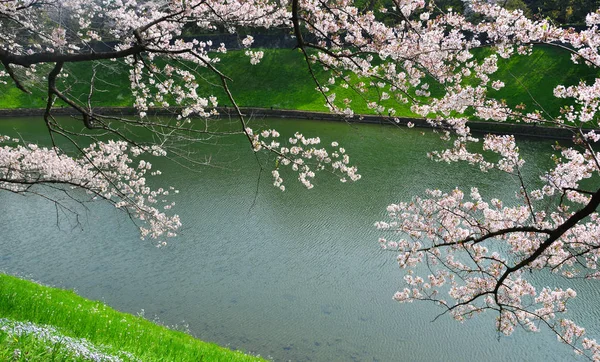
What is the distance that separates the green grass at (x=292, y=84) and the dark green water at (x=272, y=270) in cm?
1158

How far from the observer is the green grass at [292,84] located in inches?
934

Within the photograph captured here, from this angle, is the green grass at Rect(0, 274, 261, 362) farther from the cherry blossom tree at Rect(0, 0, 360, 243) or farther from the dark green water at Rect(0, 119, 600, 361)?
the dark green water at Rect(0, 119, 600, 361)

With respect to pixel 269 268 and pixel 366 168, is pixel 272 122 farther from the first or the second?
pixel 269 268

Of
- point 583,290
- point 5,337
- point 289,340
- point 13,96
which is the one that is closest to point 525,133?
point 583,290

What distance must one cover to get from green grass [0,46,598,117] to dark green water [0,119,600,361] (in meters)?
11.6

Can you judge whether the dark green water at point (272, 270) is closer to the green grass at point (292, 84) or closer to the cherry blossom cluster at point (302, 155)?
the cherry blossom cluster at point (302, 155)

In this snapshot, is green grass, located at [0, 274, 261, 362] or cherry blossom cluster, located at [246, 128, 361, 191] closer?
green grass, located at [0, 274, 261, 362]

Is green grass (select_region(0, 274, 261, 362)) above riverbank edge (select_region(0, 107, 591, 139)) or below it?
below

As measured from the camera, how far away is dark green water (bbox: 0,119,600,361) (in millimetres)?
7102

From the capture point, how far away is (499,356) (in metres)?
6.86

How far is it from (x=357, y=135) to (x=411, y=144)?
8.48 feet

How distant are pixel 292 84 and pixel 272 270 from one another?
65.9 feet

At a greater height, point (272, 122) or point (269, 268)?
point (272, 122)

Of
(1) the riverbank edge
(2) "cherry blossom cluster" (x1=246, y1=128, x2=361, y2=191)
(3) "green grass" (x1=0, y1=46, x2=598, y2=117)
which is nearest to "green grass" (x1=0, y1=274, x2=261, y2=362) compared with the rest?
(2) "cherry blossom cluster" (x1=246, y1=128, x2=361, y2=191)
